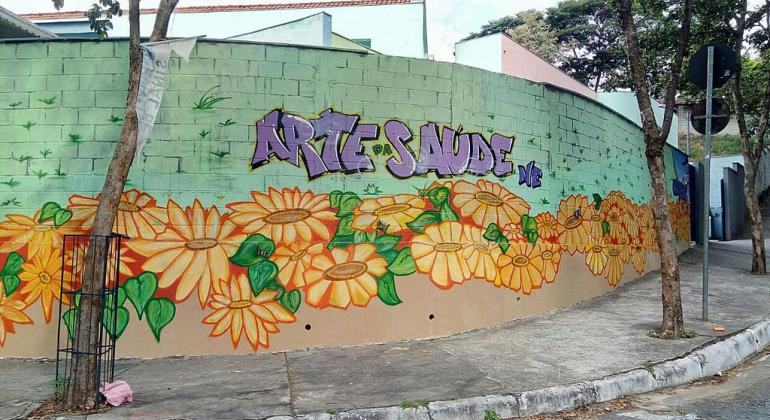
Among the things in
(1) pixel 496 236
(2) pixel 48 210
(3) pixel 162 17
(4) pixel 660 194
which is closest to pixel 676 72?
(4) pixel 660 194

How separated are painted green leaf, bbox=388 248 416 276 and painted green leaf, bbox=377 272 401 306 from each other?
0.08 m

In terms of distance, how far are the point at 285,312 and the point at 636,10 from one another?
9.08m

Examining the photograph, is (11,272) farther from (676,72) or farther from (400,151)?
(676,72)

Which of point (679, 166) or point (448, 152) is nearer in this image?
point (448, 152)

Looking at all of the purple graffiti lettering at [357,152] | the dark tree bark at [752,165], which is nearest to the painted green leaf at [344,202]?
the purple graffiti lettering at [357,152]

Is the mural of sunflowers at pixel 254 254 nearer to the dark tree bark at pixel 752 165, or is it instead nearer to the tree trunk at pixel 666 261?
the tree trunk at pixel 666 261

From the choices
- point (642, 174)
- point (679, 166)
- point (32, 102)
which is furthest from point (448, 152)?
point (679, 166)

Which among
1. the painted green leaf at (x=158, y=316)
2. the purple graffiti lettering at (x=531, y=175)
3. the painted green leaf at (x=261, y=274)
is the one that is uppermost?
the purple graffiti lettering at (x=531, y=175)

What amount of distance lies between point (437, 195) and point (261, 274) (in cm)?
220

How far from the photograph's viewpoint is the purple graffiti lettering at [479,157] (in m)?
7.41

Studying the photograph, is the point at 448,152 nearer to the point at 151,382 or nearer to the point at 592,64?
the point at 151,382

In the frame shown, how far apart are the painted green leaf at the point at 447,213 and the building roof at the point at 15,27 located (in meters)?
7.02

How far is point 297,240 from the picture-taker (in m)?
6.70

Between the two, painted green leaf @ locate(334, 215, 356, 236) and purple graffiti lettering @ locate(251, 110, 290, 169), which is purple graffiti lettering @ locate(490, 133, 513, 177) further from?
purple graffiti lettering @ locate(251, 110, 290, 169)
